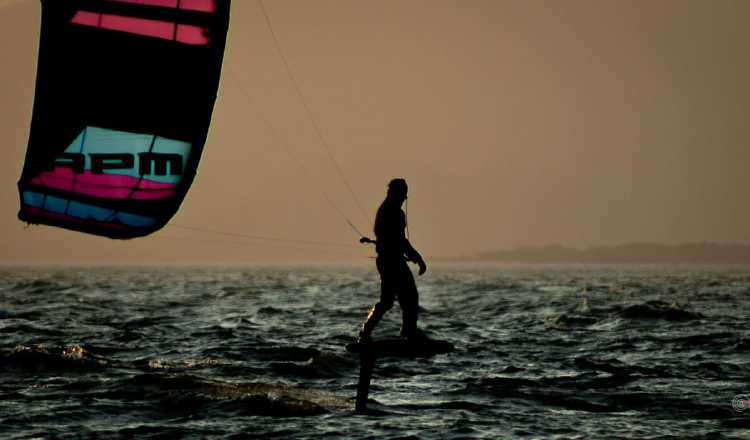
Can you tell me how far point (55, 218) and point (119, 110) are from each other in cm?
193

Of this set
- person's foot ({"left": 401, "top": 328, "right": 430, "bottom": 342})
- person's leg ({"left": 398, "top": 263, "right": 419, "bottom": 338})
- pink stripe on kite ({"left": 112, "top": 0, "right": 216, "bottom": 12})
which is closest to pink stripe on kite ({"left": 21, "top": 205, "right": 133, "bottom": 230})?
pink stripe on kite ({"left": 112, "top": 0, "right": 216, "bottom": 12})

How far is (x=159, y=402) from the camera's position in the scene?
17.4 metres

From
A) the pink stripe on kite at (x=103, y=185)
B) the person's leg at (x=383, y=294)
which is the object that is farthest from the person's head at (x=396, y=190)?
the pink stripe on kite at (x=103, y=185)

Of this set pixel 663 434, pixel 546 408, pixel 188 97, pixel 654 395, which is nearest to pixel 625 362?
pixel 654 395

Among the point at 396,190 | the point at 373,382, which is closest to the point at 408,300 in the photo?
the point at 396,190

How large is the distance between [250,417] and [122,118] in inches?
198

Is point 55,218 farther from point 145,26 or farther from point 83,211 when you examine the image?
point 145,26

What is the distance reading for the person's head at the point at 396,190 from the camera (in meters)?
15.0

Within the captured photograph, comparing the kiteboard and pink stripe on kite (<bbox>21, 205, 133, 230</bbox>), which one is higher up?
pink stripe on kite (<bbox>21, 205, 133, 230</bbox>)

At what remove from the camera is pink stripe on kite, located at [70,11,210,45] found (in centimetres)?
1620

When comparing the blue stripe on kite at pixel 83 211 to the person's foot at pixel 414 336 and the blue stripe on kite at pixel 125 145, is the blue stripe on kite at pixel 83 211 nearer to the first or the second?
the blue stripe on kite at pixel 125 145
